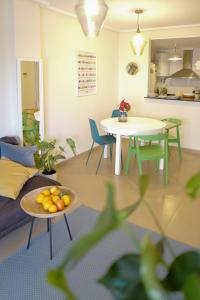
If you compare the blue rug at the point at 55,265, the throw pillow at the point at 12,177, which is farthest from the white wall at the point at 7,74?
the blue rug at the point at 55,265

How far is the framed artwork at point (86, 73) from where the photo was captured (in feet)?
15.1

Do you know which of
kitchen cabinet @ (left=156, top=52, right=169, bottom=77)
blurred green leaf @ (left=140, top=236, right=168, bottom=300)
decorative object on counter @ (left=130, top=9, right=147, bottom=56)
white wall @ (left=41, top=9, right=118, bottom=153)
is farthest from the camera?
kitchen cabinet @ (left=156, top=52, right=169, bottom=77)

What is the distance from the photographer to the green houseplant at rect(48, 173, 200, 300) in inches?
19.6

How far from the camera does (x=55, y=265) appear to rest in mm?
2211

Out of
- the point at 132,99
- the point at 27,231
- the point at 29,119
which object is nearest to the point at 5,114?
the point at 29,119

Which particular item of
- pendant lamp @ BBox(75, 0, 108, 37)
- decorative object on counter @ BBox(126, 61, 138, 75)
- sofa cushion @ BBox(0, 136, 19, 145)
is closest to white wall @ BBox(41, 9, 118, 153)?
decorative object on counter @ BBox(126, 61, 138, 75)

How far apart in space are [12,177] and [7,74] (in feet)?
4.62

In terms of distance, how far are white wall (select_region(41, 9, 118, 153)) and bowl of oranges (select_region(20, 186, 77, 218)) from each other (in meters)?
1.94

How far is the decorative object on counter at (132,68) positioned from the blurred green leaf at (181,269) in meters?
5.26

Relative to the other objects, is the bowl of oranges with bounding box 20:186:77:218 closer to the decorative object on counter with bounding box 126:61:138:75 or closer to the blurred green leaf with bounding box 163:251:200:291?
the blurred green leaf with bounding box 163:251:200:291

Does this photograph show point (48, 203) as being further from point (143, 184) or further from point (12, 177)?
point (143, 184)

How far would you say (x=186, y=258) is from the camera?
2.19 feet

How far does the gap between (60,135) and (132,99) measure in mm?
2046

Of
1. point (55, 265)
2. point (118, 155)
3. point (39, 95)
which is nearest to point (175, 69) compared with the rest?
point (118, 155)
